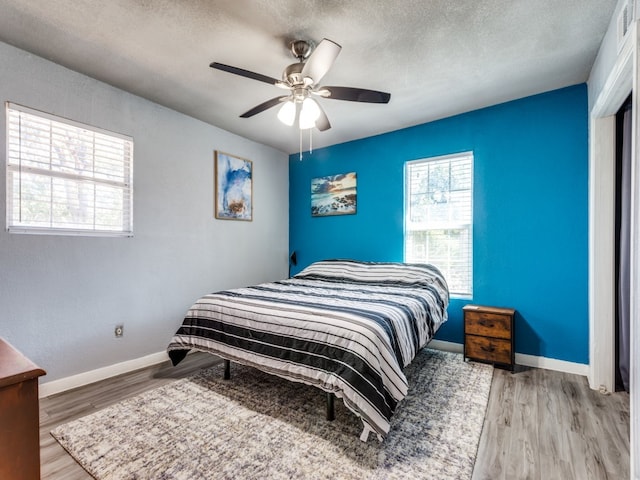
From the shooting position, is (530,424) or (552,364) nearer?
(530,424)

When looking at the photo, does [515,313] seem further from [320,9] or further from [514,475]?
[320,9]

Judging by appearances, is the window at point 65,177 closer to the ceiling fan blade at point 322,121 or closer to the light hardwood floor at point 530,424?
the light hardwood floor at point 530,424

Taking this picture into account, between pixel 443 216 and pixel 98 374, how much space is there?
3.68 m

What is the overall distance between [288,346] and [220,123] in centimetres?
277

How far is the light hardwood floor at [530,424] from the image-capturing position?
1620 mm

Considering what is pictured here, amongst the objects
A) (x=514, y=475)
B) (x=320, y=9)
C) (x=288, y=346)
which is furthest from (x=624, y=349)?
(x=320, y=9)

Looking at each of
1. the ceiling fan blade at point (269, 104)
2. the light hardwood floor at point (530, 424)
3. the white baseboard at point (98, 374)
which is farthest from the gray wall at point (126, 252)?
the ceiling fan blade at point (269, 104)

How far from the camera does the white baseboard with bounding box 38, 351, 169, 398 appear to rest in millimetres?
2435

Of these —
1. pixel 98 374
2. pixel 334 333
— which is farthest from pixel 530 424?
pixel 98 374

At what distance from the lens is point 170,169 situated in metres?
3.31

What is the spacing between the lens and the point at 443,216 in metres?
3.58

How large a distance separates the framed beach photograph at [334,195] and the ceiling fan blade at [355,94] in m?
1.97

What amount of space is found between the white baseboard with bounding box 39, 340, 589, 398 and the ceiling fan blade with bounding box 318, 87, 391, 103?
2701 millimetres

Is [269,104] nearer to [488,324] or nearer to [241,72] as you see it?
[241,72]
